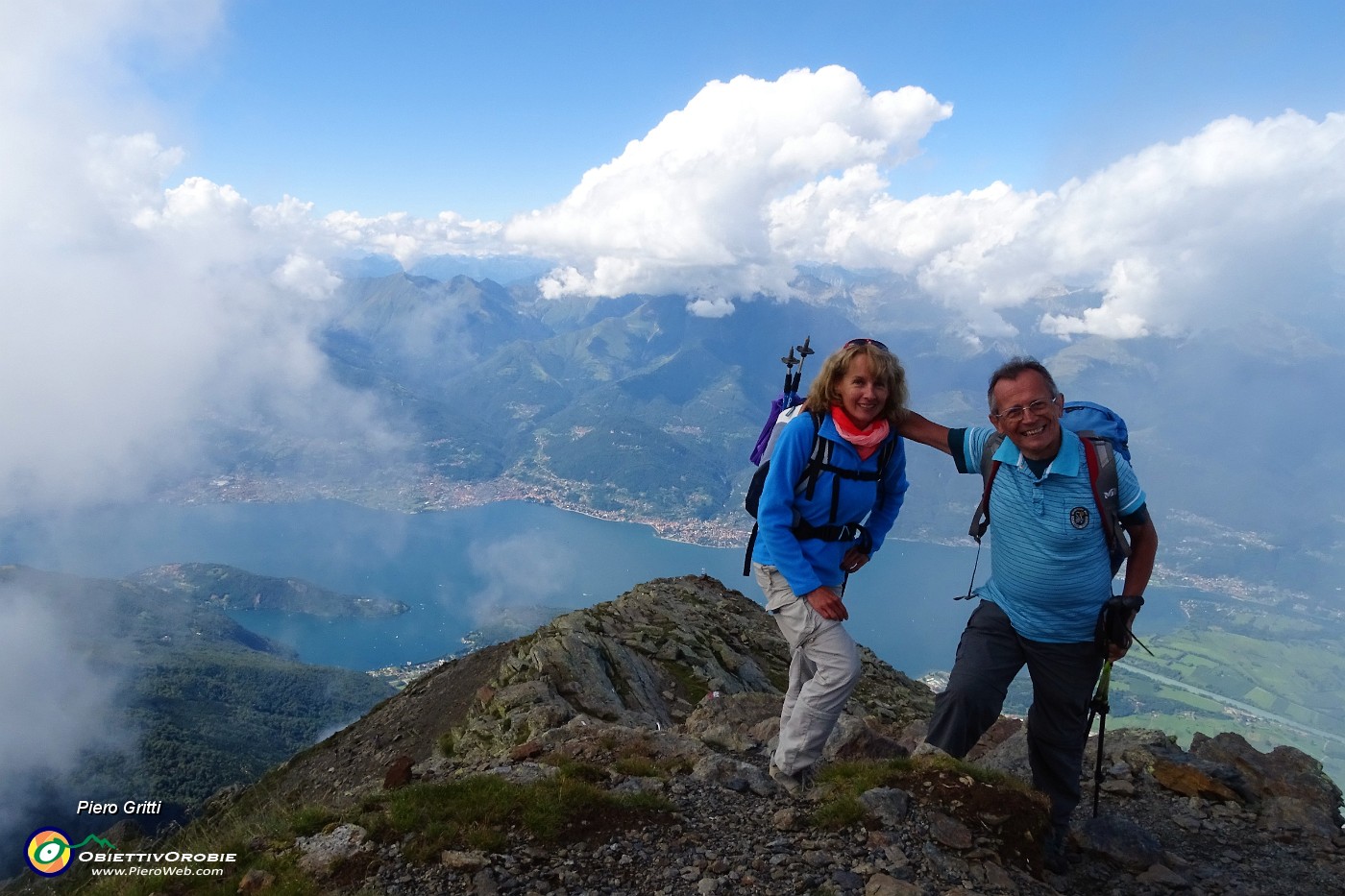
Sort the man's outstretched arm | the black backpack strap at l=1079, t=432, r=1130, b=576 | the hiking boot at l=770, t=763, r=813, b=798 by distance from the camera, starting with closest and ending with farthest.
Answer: the black backpack strap at l=1079, t=432, r=1130, b=576
the man's outstretched arm
the hiking boot at l=770, t=763, r=813, b=798

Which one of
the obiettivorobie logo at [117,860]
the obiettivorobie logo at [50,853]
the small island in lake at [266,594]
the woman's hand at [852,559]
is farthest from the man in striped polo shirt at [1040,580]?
the small island in lake at [266,594]

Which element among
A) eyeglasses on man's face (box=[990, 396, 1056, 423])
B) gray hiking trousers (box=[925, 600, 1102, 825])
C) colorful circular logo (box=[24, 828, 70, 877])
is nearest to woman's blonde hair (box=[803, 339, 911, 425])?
eyeglasses on man's face (box=[990, 396, 1056, 423])

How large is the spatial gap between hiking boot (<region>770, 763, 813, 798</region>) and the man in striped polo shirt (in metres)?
1.29

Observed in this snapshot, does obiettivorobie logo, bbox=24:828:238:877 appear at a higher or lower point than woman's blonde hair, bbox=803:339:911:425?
lower

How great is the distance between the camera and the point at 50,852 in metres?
8.18

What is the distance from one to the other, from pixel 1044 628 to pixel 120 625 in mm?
194670

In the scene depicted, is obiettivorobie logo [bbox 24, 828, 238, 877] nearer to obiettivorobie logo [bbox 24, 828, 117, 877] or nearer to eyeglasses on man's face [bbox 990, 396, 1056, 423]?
obiettivorobie logo [bbox 24, 828, 117, 877]

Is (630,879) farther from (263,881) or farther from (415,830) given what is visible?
(263,881)

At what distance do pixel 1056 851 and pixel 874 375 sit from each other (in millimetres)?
4443

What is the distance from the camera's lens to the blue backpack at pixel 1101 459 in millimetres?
4801

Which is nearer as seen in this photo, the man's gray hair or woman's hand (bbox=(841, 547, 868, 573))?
the man's gray hair

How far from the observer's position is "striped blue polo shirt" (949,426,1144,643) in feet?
15.9

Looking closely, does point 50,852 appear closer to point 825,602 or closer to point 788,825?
point 788,825

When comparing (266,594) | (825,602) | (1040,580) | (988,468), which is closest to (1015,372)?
(988,468)
